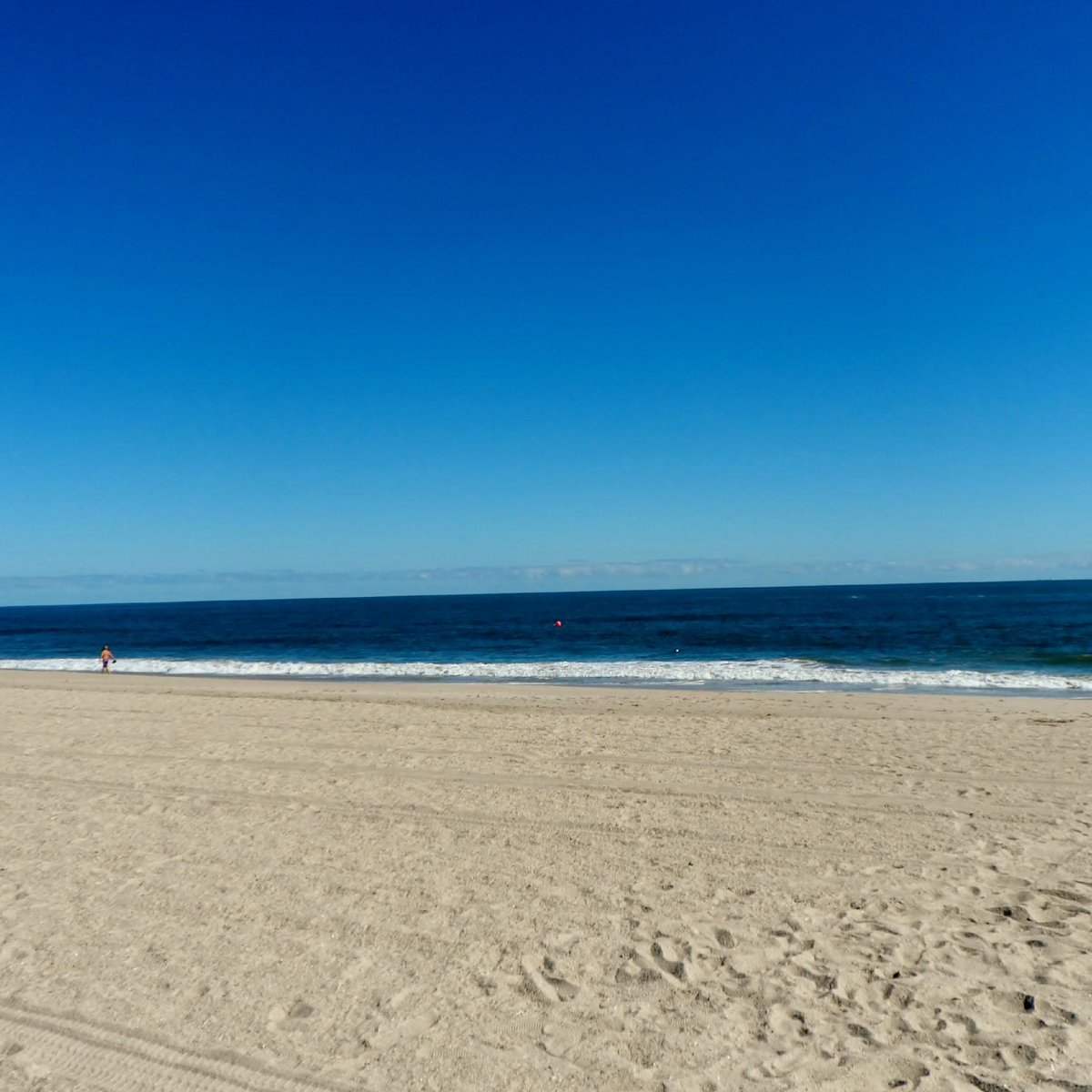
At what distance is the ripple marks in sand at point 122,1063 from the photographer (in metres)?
3.81

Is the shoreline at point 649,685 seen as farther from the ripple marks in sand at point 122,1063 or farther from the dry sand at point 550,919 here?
the ripple marks in sand at point 122,1063

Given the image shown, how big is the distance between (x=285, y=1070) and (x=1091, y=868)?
639 centimetres

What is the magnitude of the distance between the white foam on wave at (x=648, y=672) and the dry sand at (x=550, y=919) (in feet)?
40.2

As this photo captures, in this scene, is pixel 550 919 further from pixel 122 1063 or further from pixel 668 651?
pixel 668 651

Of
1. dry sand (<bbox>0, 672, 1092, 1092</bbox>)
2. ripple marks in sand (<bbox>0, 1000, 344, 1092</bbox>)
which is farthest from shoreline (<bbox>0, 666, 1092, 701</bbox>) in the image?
ripple marks in sand (<bbox>0, 1000, 344, 1092</bbox>)

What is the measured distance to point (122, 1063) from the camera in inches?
157

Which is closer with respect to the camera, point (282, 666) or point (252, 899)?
point (252, 899)

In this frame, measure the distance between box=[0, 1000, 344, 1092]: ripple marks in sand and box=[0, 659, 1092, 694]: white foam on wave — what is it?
67.1ft

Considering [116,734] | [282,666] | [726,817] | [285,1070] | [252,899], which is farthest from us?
[282,666]

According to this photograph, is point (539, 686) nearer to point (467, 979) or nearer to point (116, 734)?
point (116, 734)

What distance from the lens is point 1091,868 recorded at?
636cm

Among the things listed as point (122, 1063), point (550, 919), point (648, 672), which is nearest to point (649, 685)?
point (648, 672)

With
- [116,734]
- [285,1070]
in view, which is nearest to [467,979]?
[285,1070]

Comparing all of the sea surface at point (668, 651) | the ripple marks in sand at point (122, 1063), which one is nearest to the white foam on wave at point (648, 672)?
the sea surface at point (668, 651)
